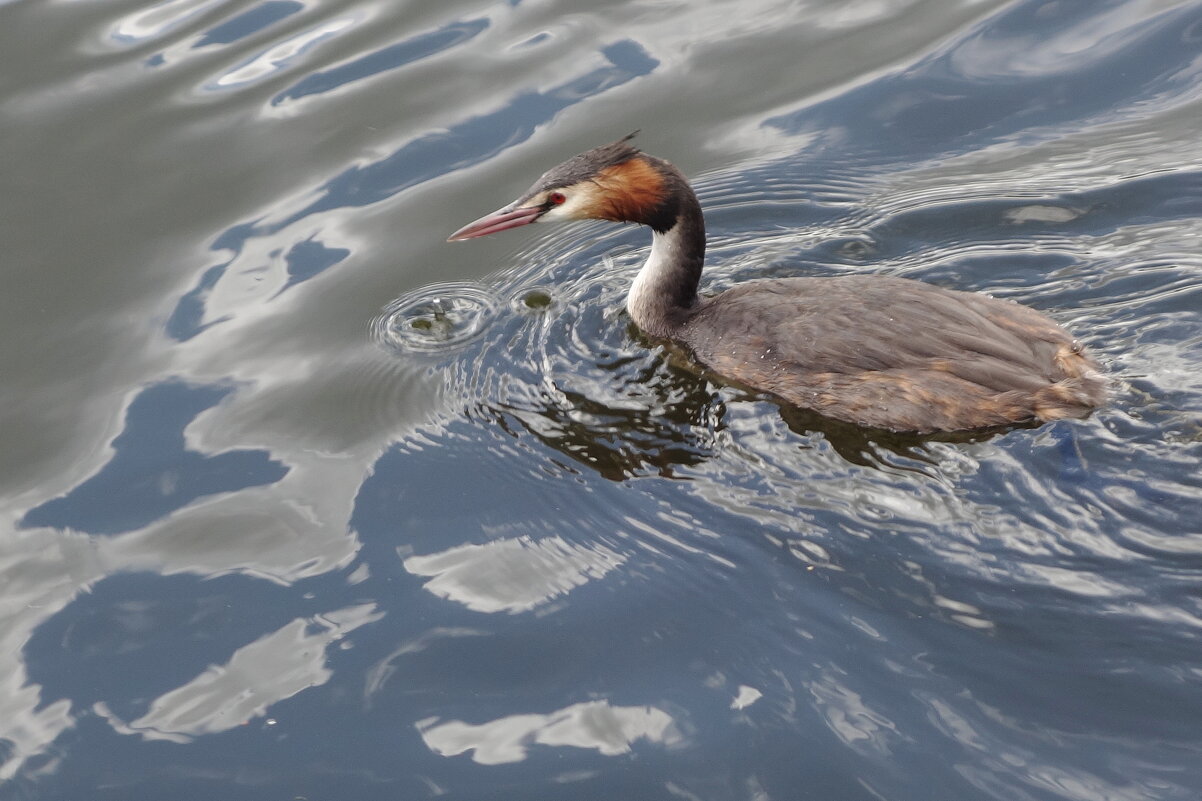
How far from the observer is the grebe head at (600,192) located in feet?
19.4

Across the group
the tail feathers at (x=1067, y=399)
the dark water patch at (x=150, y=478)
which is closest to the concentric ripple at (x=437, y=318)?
the dark water patch at (x=150, y=478)

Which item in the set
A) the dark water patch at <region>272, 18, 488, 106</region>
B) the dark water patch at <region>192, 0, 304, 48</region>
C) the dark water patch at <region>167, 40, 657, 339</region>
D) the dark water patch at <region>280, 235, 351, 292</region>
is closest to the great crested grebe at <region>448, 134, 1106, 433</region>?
the dark water patch at <region>280, 235, 351, 292</region>

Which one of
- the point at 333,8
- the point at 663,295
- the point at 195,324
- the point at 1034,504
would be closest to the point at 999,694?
the point at 1034,504

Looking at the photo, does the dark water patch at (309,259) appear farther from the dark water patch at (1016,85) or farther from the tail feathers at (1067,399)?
the tail feathers at (1067,399)

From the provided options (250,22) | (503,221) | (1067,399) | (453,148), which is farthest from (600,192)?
(250,22)

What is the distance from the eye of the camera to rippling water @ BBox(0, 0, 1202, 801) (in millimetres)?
4117

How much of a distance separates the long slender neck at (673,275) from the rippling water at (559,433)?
18 cm

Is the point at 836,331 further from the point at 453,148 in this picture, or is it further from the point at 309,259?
the point at 453,148

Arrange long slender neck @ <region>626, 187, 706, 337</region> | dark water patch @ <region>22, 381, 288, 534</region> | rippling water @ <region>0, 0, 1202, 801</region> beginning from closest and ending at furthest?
1. rippling water @ <region>0, 0, 1202, 801</region>
2. dark water patch @ <region>22, 381, 288, 534</region>
3. long slender neck @ <region>626, 187, 706, 337</region>

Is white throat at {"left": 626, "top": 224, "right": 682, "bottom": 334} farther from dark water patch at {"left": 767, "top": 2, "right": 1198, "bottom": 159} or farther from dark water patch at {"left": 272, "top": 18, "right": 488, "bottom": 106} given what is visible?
dark water patch at {"left": 272, "top": 18, "right": 488, "bottom": 106}

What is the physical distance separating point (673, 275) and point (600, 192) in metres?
0.52

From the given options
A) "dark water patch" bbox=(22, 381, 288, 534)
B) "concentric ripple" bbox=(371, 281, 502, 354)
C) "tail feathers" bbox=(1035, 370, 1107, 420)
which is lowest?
"tail feathers" bbox=(1035, 370, 1107, 420)

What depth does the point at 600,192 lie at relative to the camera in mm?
5992

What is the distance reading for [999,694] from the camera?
158 inches
